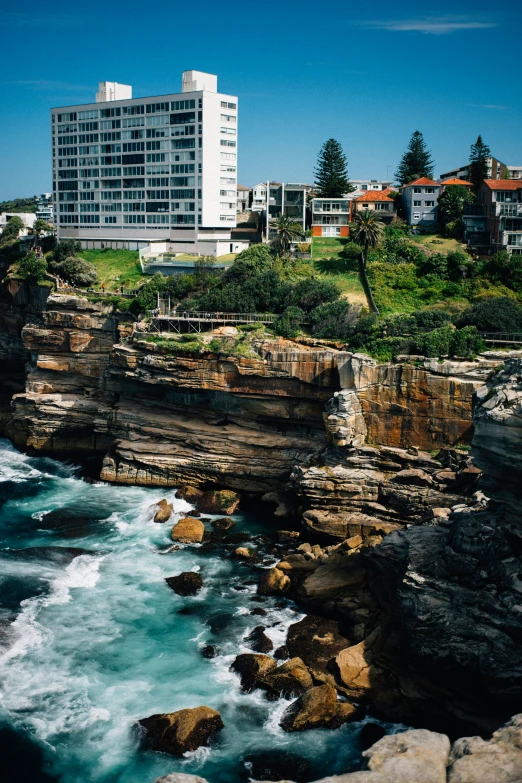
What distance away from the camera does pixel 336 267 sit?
6269 centimetres

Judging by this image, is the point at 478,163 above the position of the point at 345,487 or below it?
above

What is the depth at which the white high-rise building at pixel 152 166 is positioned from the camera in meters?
70.6

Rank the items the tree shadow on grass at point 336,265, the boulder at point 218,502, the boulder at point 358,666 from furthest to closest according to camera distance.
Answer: the tree shadow on grass at point 336,265 → the boulder at point 218,502 → the boulder at point 358,666

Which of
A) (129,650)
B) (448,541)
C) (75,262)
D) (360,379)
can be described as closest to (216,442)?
(360,379)

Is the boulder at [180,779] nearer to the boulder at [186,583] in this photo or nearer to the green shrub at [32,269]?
the boulder at [186,583]

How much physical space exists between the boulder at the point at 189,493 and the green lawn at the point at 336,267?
19.2 metres

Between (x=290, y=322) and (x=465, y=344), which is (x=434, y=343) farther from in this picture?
(x=290, y=322)

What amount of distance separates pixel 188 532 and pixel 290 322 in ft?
51.4

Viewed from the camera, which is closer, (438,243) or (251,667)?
(251,667)

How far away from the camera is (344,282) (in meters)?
59.5

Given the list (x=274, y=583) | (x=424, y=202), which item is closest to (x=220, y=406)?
(x=274, y=583)

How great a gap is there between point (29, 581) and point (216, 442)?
1469cm

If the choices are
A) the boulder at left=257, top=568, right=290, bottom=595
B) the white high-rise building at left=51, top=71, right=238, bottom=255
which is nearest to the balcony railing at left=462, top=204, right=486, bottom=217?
the white high-rise building at left=51, top=71, right=238, bottom=255

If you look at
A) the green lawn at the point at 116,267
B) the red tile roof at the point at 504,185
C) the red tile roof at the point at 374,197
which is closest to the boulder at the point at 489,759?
the green lawn at the point at 116,267
